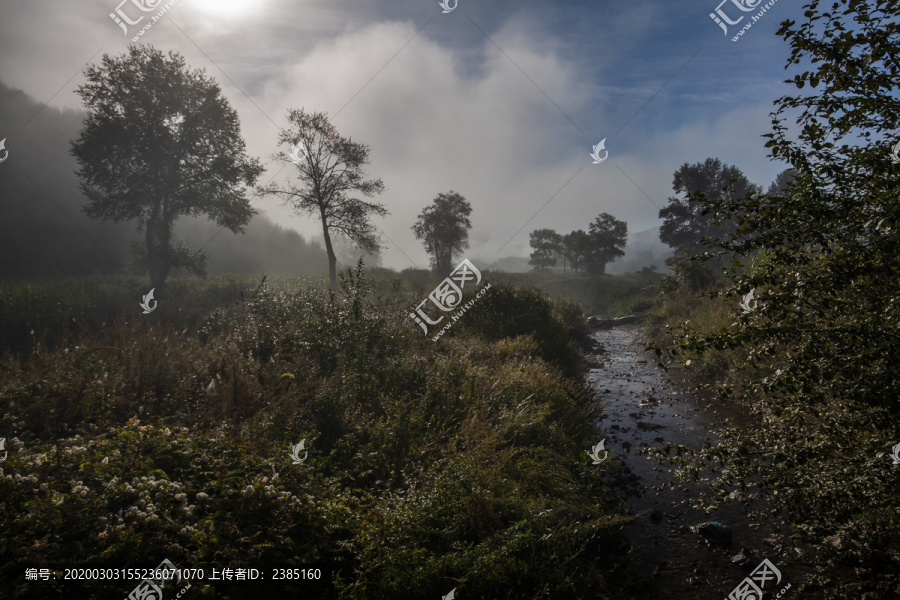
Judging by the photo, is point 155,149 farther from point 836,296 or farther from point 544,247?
point 544,247

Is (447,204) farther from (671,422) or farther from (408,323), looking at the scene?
(671,422)

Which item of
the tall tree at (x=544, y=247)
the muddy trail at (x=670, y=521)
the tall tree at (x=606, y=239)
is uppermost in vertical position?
the tall tree at (x=544, y=247)

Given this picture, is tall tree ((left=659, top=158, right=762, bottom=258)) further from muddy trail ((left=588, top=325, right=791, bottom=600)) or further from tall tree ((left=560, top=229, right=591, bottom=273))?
muddy trail ((left=588, top=325, right=791, bottom=600))

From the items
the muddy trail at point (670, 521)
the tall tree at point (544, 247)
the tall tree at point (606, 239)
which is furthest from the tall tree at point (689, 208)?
the muddy trail at point (670, 521)

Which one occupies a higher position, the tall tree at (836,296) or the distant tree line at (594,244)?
the distant tree line at (594,244)

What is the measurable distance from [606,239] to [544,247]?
18.2 meters

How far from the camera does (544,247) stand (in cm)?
7344

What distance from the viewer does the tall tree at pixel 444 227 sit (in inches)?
1702

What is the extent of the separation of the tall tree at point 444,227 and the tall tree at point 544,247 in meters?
32.6

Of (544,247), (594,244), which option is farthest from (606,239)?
(544,247)

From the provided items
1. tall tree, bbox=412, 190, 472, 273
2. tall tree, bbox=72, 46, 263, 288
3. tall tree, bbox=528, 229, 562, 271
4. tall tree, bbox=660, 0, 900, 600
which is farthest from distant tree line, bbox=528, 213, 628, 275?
tall tree, bbox=660, 0, 900, 600

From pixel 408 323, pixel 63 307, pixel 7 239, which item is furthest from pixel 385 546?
pixel 7 239

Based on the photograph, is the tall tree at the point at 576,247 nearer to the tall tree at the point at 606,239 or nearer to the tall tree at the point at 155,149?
the tall tree at the point at 606,239

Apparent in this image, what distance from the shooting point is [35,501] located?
2666 mm
